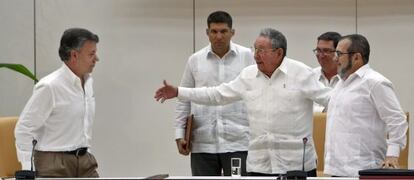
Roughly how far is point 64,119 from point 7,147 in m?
0.86

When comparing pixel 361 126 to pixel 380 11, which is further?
pixel 380 11

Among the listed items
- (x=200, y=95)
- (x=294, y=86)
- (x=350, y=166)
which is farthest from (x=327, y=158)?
(x=200, y=95)

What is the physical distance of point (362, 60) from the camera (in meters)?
4.65

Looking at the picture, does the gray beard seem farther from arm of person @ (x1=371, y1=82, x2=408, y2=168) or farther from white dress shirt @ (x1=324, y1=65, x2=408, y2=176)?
arm of person @ (x1=371, y1=82, x2=408, y2=168)

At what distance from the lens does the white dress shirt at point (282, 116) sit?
4883 mm

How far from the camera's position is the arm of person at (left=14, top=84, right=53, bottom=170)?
4.50m

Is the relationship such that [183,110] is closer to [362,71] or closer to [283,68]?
[283,68]

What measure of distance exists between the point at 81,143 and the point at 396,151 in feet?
5.58

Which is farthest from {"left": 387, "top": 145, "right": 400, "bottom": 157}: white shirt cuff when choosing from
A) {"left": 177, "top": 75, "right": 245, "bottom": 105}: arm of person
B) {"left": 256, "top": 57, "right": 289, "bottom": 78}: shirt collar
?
{"left": 177, "top": 75, "right": 245, "bottom": 105}: arm of person

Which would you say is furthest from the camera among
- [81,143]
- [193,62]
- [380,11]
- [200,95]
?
[380,11]

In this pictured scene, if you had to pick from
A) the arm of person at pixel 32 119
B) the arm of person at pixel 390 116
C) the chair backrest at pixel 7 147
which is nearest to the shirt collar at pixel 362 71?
the arm of person at pixel 390 116

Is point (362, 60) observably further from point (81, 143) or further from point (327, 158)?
point (81, 143)

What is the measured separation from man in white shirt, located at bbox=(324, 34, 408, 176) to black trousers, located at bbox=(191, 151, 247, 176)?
1097 millimetres

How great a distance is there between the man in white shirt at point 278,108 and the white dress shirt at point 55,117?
969 millimetres
